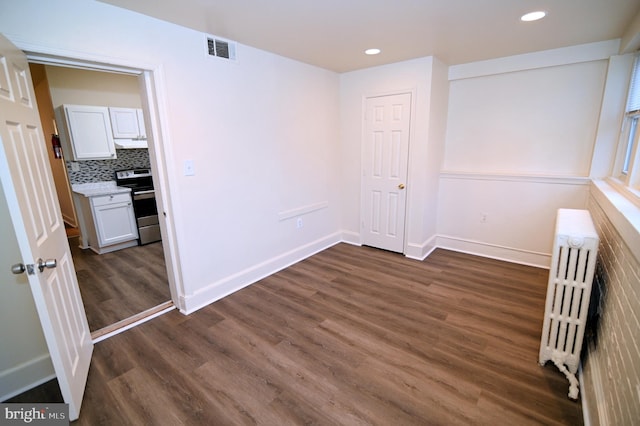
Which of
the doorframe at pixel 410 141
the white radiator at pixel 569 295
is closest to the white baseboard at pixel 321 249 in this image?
the doorframe at pixel 410 141

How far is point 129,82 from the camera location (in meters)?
4.48

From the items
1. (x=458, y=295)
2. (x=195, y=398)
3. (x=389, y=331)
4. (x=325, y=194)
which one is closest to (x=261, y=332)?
(x=195, y=398)

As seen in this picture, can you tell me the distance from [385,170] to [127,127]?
3.87 meters

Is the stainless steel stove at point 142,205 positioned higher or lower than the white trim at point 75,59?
lower

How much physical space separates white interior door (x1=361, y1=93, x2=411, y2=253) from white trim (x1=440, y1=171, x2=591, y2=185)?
730 millimetres

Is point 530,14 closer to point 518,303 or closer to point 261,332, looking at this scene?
point 518,303

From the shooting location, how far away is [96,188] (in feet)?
13.9

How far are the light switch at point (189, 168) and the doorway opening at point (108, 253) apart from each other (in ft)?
0.69

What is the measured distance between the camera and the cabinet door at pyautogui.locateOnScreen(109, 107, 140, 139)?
4.27m

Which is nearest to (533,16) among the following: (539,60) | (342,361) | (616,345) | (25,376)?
(539,60)

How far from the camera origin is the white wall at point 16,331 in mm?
1738

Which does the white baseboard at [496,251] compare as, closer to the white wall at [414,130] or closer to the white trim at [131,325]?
the white wall at [414,130]

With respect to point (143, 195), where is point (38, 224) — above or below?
above

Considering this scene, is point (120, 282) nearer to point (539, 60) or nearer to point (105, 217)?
point (105, 217)
